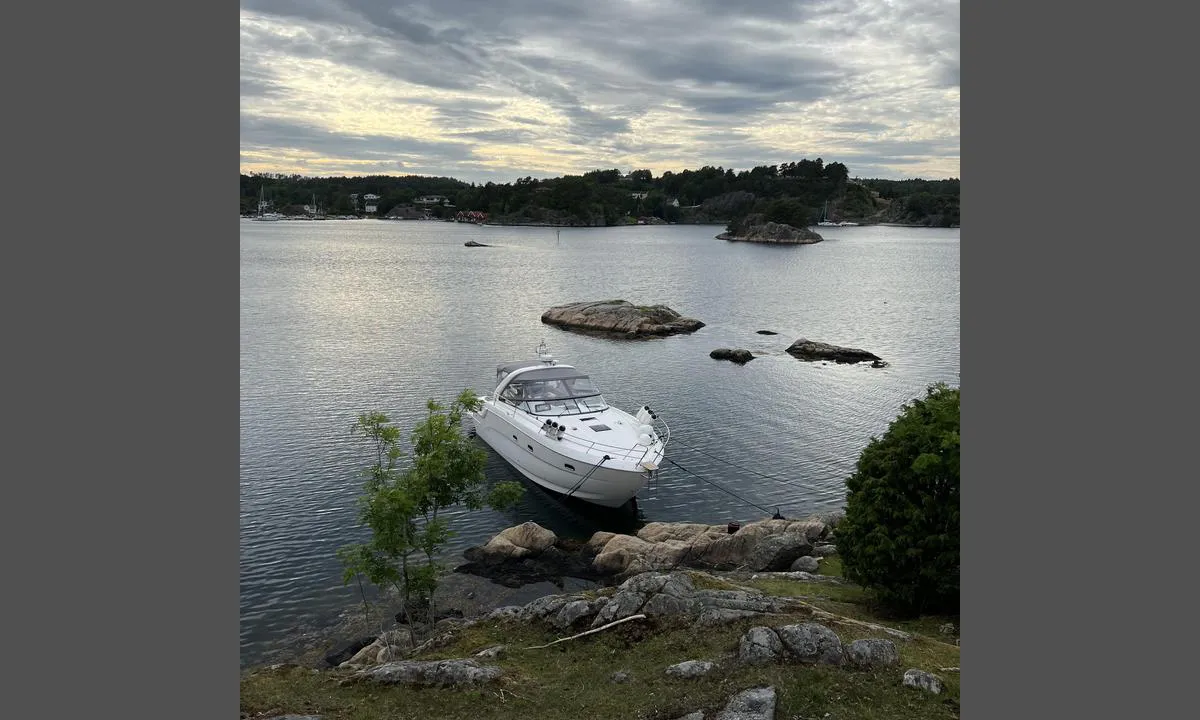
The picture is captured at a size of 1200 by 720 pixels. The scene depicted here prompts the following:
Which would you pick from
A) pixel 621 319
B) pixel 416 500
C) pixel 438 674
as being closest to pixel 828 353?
pixel 621 319

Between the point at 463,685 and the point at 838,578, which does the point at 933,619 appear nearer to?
the point at 838,578

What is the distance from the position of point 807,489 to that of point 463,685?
93.5 feet

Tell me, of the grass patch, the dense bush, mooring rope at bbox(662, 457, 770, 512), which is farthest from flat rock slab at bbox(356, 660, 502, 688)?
mooring rope at bbox(662, 457, 770, 512)

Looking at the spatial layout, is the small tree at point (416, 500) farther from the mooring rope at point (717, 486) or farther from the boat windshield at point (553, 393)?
the boat windshield at point (553, 393)

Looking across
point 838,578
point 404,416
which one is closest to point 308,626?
point 838,578

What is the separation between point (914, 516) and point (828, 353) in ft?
188

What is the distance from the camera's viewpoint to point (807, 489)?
41.7 m

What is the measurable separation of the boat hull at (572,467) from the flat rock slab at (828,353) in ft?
137

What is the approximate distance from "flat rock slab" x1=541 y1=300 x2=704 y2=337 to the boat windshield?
42767 mm

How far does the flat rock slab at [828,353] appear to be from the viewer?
75.8 m

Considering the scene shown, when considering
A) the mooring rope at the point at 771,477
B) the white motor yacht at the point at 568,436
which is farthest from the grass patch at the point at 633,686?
the mooring rope at the point at 771,477

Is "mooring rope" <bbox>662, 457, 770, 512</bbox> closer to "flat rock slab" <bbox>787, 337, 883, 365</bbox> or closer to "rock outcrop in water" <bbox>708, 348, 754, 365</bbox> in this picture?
"rock outcrop in water" <bbox>708, 348, 754, 365</bbox>

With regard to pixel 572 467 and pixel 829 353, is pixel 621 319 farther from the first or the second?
pixel 572 467

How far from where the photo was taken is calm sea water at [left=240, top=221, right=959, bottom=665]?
35.9 metres
